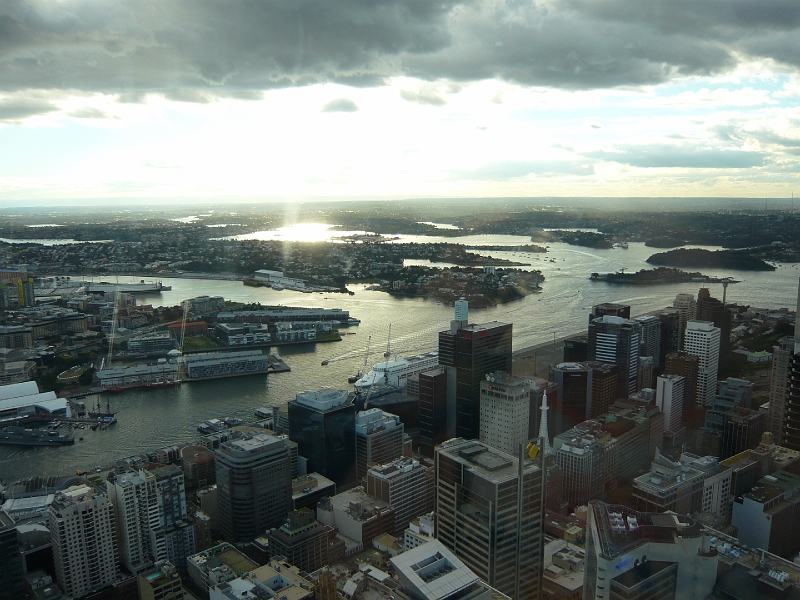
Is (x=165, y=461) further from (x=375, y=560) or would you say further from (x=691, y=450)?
(x=691, y=450)

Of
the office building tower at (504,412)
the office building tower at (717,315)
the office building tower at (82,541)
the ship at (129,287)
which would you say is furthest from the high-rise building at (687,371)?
the ship at (129,287)

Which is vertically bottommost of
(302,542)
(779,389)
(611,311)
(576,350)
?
(302,542)

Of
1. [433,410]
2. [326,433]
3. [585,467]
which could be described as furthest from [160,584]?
[433,410]

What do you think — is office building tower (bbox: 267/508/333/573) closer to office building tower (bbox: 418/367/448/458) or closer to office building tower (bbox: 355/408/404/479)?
office building tower (bbox: 355/408/404/479)

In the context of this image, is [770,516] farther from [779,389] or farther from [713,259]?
[713,259]

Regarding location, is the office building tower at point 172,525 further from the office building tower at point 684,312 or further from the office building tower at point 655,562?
the office building tower at point 684,312

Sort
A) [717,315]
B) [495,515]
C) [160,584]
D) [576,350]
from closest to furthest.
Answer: [495,515]
[160,584]
[576,350]
[717,315]

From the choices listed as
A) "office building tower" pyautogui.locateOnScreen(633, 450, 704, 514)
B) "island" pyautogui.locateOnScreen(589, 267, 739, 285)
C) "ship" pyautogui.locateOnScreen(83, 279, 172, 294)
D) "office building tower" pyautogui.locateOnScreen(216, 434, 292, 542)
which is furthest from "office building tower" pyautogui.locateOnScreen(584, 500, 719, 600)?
"ship" pyautogui.locateOnScreen(83, 279, 172, 294)
